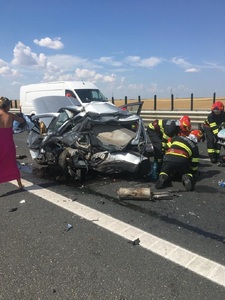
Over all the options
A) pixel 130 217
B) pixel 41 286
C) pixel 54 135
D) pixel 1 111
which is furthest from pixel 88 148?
pixel 41 286

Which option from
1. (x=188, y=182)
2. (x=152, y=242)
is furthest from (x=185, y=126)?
(x=152, y=242)

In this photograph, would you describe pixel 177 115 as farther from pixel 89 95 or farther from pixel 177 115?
pixel 89 95

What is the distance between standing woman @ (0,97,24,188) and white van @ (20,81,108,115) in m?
9.40

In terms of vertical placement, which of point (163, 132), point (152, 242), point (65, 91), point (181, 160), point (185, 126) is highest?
point (65, 91)

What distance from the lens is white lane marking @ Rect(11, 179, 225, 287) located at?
278 cm

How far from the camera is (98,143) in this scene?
5793 mm

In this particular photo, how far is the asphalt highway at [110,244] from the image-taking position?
8.48 ft

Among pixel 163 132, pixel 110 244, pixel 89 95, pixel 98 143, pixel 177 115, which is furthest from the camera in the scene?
pixel 89 95

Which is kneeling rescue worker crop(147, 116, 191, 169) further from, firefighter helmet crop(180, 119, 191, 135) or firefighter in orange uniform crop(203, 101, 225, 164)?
firefighter in orange uniform crop(203, 101, 225, 164)

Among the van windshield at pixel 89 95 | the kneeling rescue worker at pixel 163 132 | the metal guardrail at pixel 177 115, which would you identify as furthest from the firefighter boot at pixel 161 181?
the van windshield at pixel 89 95

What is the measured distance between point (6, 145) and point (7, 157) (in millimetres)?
202

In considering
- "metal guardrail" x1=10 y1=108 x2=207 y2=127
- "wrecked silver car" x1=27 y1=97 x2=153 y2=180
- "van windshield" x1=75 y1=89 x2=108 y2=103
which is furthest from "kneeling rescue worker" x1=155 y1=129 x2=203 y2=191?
"van windshield" x1=75 y1=89 x2=108 y2=103

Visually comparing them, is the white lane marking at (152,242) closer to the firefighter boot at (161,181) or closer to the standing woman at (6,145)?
the standing woman at (6,145)

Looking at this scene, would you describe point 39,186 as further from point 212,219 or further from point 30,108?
point 30,108
